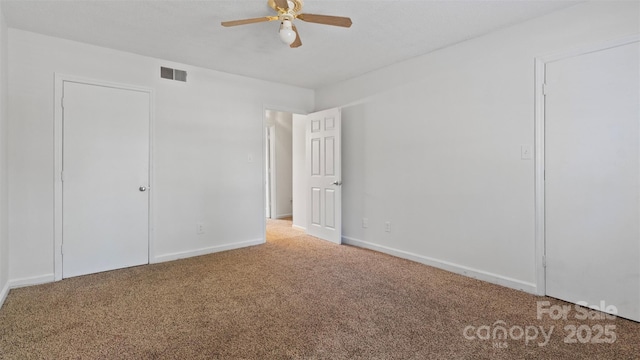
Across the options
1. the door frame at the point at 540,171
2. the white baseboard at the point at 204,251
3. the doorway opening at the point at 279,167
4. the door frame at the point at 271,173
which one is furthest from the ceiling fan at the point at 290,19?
the door frame at the point at 271,173

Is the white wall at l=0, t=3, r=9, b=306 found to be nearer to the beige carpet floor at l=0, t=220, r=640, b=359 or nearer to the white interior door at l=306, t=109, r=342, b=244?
the beige carpet floor at l=0, t=220, r=640, b=359

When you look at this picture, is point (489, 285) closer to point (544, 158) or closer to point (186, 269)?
point (544, 158)

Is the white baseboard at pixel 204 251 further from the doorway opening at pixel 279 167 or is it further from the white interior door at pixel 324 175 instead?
the doorway opening at pixel 279 167

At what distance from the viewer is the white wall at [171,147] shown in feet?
9.30

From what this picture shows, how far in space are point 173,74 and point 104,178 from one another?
1.41 m

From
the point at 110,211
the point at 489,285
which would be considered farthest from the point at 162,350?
the point at 489,285

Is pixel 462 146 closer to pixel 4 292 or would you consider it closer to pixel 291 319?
pixel 291 319

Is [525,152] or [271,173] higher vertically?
[525,152]

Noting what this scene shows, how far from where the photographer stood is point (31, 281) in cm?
287

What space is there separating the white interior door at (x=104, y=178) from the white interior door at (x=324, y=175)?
7.40 ft

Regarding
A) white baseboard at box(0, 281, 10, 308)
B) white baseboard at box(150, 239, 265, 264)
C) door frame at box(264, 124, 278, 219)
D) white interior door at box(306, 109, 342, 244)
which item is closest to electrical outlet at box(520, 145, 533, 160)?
white interior door at box(306, 109, 342, 244)

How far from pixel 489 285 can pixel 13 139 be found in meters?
4.56

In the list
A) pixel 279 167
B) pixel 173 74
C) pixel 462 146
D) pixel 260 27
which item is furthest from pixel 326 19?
pixel 279 167

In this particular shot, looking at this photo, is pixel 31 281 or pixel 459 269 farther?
pixel 459 269
